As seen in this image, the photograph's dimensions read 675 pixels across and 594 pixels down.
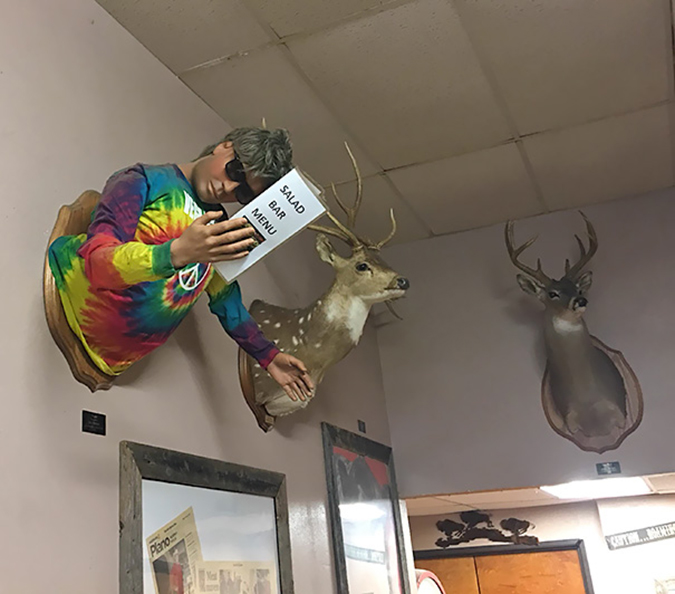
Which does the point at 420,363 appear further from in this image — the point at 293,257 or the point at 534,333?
the point at 293,257

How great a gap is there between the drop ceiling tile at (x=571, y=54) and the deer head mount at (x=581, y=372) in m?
0.71

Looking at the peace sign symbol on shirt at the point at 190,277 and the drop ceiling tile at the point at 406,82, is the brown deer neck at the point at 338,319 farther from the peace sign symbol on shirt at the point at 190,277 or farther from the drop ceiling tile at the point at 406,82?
the peace sign symbol on shirt at the point at 190,277

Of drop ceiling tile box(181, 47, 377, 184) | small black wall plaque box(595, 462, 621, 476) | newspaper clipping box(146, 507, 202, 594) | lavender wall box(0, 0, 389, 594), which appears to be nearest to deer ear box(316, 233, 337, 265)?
lavender wall box(0, 0, 389, 594)

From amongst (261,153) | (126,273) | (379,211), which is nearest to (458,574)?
(379,211)

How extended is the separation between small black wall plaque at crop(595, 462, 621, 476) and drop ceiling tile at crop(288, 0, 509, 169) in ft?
5.09

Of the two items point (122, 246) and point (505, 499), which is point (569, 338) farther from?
point (122, 246)

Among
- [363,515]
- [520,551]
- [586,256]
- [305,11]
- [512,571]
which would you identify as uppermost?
[305,11]

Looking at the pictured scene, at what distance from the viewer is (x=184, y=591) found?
1740 mm

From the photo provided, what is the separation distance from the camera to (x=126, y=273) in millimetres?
1306

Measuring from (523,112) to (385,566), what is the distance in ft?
6.67

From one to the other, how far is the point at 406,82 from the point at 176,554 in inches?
68.0

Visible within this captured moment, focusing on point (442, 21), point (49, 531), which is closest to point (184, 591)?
point (49, 531)

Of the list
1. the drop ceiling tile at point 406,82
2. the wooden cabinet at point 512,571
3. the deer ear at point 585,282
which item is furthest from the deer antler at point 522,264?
the wooden cabinet at point 512,571

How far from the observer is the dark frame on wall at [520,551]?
4.72 meters
